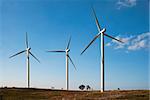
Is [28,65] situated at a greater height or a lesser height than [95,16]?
lesser

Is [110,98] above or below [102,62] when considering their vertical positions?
below

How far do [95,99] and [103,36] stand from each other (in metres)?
18.4

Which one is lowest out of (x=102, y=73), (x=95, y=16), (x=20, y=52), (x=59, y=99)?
(x=59, y=99)

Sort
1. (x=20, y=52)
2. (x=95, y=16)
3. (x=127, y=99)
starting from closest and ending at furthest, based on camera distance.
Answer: (x=127, y=99), (x=95, y=16), (x=20, y=52)

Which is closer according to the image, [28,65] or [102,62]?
[102,62]

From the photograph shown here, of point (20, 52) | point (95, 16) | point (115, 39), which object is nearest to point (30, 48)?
point (20, 52)

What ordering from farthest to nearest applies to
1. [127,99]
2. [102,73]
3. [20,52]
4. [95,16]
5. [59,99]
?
[20,52]
[95,16]
[102,73]
[59,99]
[127,99]

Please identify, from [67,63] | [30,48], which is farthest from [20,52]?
[67,63]

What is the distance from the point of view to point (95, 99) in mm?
45656

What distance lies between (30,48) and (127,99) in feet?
166

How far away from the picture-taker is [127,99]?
43438 millimetres

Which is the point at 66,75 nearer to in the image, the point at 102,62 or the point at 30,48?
the point at 30,48

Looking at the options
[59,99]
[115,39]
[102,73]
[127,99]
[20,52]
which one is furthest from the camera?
[20,52]

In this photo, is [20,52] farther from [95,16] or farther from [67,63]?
[95,16]
